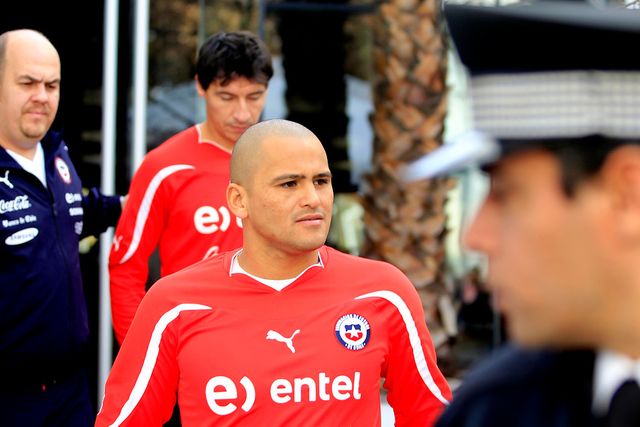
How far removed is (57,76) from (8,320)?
3.33 feet

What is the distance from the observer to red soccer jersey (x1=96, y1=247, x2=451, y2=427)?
2.75 metres

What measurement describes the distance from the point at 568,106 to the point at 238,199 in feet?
6.46

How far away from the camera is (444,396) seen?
288 centimetres

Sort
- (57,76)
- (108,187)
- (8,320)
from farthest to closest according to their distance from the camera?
1. (108,187)
2. (57,76)
3. (8,320)

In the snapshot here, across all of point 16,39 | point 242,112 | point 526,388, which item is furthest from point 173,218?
point 526,388

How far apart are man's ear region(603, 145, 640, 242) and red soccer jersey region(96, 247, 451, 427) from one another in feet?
5.25

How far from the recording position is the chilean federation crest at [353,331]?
2.80m

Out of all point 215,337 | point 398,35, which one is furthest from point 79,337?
point 398,35

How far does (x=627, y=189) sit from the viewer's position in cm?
125

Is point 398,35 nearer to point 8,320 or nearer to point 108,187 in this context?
point 108,187

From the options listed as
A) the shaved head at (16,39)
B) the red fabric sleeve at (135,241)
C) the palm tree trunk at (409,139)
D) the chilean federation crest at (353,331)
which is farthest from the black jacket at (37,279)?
the palm tree trunk at (409,139)

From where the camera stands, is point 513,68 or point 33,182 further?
point 33,182

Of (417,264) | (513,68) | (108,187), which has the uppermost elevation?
(513,68)

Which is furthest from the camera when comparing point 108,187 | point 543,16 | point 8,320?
point 108,187
